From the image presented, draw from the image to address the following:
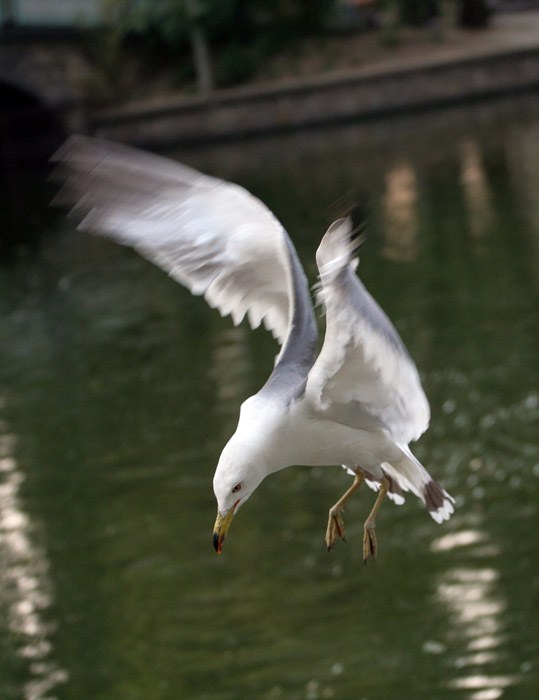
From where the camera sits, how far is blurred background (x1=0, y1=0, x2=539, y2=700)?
12.6 meters

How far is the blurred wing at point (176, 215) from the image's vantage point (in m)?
5.52

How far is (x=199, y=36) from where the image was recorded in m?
40.8

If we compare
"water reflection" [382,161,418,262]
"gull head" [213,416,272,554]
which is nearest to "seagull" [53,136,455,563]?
"gull head" [213,416,272,554]

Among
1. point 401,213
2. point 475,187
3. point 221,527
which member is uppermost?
point 221,527

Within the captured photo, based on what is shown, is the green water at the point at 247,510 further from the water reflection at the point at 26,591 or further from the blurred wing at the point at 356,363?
the blurred wing at the point at 356,363

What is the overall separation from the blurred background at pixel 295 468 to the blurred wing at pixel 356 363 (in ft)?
1.00

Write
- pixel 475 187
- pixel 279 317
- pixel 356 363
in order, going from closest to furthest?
pixel 356 363, pixel 279 317, pixel 475 187

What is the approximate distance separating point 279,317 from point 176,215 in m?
0.73

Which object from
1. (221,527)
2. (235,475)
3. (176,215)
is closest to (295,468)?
(176,215)

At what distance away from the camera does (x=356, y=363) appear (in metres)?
4.80

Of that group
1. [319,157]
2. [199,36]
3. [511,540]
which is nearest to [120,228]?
[511,540]

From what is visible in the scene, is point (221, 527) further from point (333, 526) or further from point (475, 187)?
point (475, 187)

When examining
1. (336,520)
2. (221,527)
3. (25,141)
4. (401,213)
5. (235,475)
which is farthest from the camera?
(25,141)

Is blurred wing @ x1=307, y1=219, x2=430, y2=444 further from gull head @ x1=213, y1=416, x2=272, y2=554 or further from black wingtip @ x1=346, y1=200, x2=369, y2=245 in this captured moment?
gull head @ x1=213, y1=416, x2=272, y2=554
